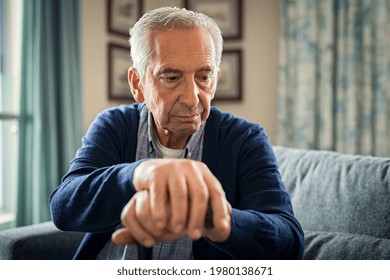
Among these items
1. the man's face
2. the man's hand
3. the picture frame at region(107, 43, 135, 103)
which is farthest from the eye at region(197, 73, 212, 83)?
the picture frame at region(107, 43, 135, 103)

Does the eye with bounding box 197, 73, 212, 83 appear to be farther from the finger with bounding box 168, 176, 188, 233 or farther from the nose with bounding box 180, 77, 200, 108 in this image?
the finger with bounding box 168, 176, 188, 233

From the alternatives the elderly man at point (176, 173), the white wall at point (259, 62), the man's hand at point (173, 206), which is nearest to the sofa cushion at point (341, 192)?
the elderly man at point (176, 173)

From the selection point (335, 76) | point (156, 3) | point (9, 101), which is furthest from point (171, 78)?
point (156, 3)

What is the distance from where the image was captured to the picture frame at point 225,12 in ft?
10.1

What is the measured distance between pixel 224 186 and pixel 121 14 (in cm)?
213

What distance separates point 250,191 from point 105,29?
2086 millimetres

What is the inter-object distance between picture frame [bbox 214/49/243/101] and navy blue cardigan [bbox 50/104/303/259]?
6.65ft

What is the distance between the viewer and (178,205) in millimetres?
442

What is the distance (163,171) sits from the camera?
47cm

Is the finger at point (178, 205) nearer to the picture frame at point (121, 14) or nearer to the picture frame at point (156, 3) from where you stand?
the picture frame at point (121, 14)

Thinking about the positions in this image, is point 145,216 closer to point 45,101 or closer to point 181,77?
point 181,77

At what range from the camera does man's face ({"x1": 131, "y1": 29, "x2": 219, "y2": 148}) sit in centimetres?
75

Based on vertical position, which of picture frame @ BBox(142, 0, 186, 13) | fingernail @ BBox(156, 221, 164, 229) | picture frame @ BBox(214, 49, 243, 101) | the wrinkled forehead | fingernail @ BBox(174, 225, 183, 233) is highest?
picture frame @ BBox(142, 0, 186, 13)
